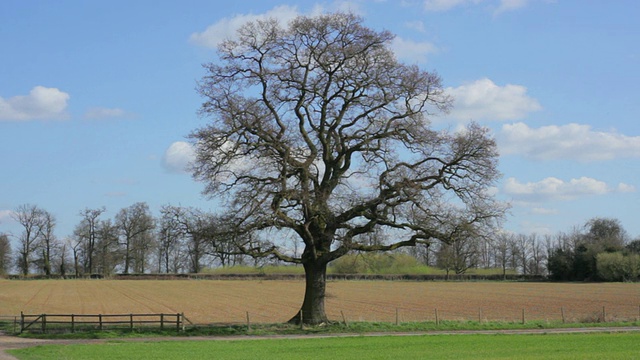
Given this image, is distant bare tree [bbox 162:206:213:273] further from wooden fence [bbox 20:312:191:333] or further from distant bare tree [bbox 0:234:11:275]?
distant bare tree [bbox 0:234:11:275]

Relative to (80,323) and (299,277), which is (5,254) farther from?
(80,323)

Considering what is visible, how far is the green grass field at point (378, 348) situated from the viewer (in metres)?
25.2

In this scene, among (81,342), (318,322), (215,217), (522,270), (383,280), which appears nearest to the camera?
(81,342)

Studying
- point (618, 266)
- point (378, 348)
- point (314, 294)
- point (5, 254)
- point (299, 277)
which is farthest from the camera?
point (5, 254)

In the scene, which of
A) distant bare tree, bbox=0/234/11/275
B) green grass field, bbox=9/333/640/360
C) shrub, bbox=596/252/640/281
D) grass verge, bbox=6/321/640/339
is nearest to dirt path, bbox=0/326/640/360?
grass verge, bbox=6/321/640/339

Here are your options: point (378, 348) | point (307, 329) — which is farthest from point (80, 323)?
point (378, 348)

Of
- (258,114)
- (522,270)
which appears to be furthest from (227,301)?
(522,270)

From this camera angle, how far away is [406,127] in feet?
120

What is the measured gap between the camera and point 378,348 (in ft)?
93.3

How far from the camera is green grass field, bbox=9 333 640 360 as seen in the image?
2523 centimetres

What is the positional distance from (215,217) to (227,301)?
119 ft

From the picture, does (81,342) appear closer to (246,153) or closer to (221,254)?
(221,254)

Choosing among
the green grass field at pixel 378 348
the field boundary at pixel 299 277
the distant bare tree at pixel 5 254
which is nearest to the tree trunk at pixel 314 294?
the green grass field at pixel 378 348

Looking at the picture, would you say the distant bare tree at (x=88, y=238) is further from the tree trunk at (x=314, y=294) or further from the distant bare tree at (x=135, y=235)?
the tree trunk at (x=314, y=294)
